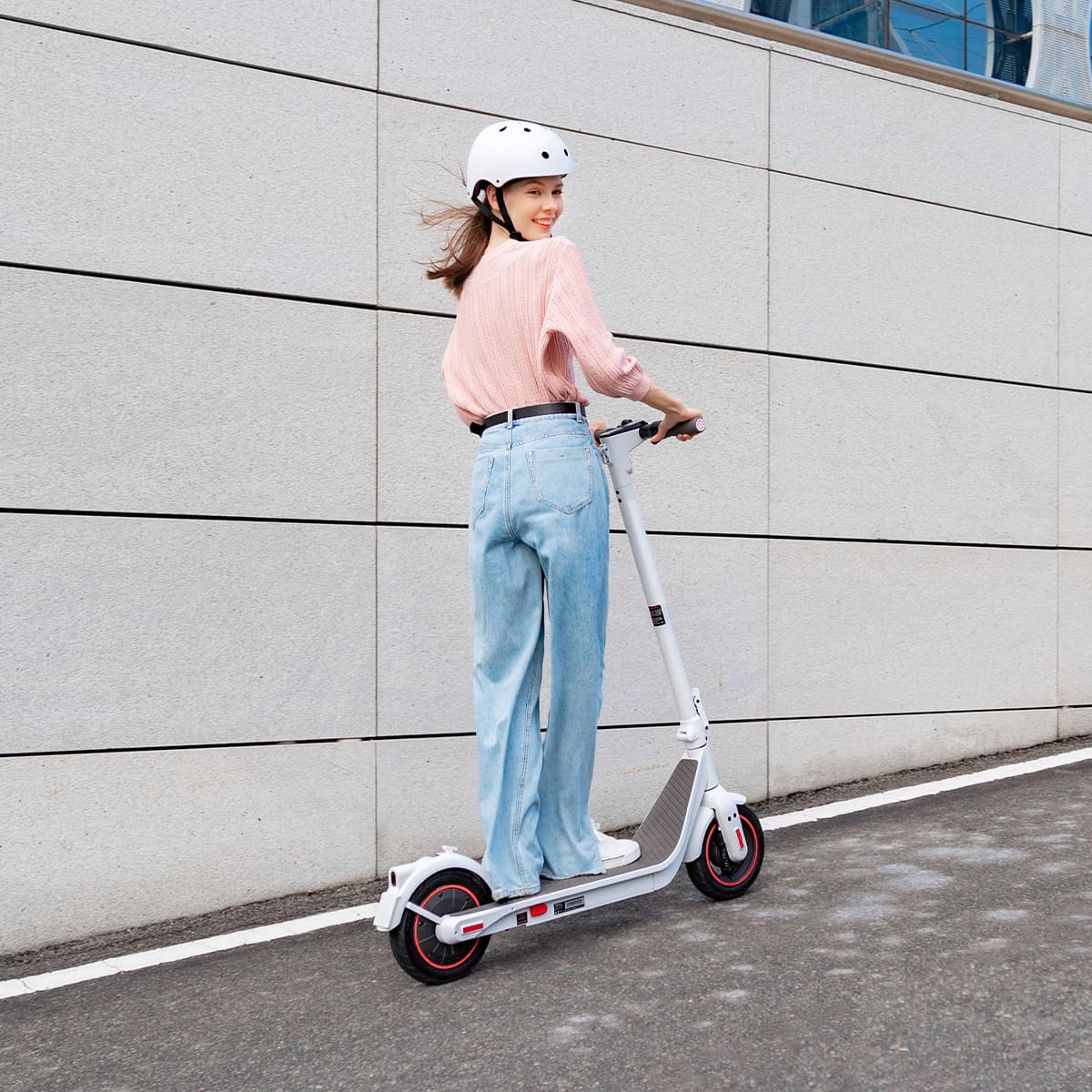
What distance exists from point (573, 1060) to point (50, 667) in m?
2.12

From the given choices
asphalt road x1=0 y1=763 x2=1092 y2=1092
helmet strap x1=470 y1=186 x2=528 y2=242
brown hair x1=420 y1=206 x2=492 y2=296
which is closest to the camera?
asphalt road x1=0 y1=763 x2=1092 y2=1092

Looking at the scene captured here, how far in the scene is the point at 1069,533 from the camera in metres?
5.93

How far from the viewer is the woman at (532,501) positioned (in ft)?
10.5

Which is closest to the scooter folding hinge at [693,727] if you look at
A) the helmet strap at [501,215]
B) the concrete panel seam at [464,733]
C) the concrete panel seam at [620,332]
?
the concrete panel seam at [464,733]

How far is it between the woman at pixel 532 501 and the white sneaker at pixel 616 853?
64 millimetres

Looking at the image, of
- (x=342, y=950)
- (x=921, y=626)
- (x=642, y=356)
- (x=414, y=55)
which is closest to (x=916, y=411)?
(x=921, y=626)

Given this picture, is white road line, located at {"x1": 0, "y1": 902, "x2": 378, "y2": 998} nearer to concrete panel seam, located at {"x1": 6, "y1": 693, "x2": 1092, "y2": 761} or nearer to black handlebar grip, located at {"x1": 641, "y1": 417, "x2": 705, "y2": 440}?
concrete panel seam, located at {"x1": 6, "y1": 693, "x2": 1092, "y2": 761}

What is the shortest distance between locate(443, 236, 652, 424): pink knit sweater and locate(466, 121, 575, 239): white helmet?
0.57 ft

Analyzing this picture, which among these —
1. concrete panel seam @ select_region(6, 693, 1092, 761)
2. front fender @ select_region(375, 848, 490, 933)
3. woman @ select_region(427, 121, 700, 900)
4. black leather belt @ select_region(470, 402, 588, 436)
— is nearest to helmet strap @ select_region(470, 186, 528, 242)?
woman @ select_region(427, 121, 700, 900)

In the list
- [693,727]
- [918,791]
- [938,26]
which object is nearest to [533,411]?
[693,727]

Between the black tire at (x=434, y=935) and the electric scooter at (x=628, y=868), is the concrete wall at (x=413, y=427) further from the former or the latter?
the black tire at (x=434, y=935)

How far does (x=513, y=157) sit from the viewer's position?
128 inches

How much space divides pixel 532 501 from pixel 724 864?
1262mm

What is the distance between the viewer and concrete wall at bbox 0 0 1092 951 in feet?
12.8
